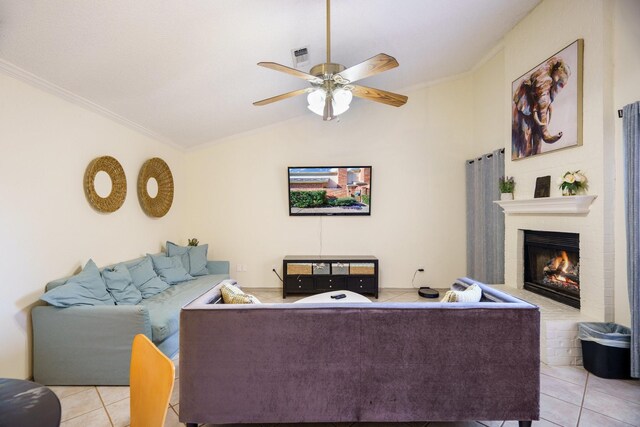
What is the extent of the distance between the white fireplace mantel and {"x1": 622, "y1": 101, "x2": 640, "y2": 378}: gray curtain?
37cm

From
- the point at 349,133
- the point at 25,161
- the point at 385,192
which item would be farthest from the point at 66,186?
the point at 385,192

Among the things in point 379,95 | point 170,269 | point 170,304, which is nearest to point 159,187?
point 170,269

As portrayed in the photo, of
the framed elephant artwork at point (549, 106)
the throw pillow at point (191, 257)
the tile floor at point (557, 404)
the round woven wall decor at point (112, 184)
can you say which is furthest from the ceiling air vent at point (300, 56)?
the tile floor at point (557, 404)

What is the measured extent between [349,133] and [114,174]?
334cm

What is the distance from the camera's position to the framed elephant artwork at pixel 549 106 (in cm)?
274

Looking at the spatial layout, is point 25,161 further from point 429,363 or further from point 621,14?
point 621,14

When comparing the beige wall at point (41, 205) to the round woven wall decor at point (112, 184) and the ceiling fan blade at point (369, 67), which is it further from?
the ceiling fan blade at point (369, 67)

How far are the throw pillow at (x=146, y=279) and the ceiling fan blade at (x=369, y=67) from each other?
2.84 m

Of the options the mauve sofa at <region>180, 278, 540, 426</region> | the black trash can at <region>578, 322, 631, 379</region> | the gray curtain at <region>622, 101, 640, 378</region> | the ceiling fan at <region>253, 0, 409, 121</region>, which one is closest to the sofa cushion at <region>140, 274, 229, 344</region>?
the mauve sofa at <region>180, 278, 540, 426</region>

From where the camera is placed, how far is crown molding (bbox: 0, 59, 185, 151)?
7.11 feet

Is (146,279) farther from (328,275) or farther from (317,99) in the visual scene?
(317,99)

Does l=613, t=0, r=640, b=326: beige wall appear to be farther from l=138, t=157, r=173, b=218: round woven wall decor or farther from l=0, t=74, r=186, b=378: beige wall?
l=138, t=157, r=173, b=218: round woven wall decor

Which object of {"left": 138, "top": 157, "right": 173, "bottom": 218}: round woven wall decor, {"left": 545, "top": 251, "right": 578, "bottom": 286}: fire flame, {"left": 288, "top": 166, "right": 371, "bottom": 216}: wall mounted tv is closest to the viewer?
{"left": 545, "top": 251, "right": 578, "bottom": 286}: fire flame

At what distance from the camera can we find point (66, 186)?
2.66m
